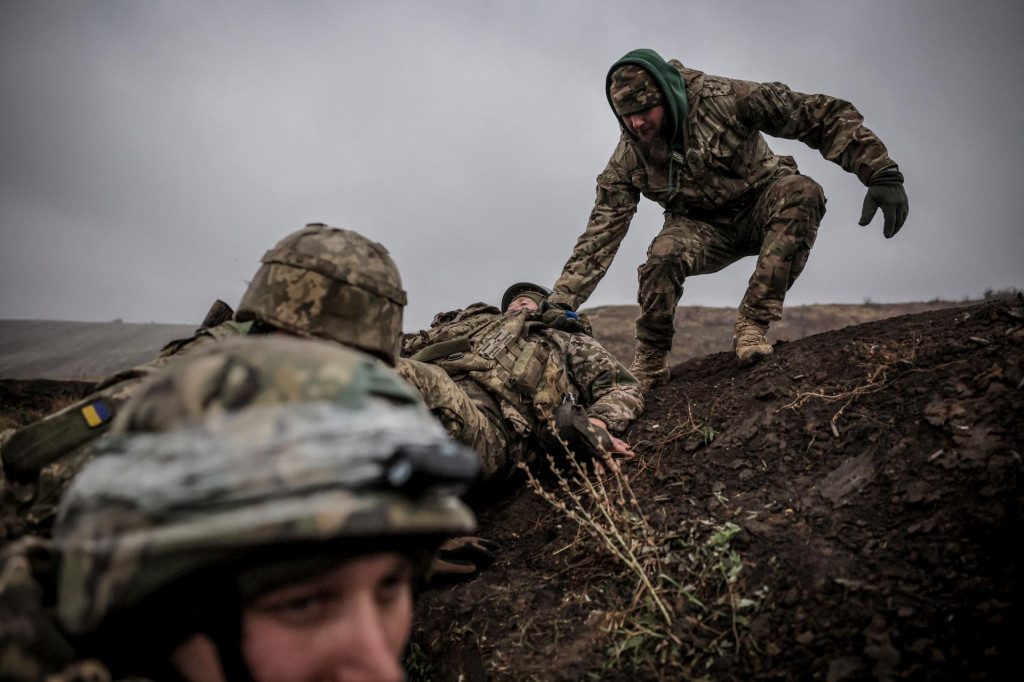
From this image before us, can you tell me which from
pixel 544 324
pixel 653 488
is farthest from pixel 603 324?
pixel 653 488

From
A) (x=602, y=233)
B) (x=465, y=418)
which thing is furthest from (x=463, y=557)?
(x=602, y=233)

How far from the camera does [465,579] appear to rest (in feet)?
9.74

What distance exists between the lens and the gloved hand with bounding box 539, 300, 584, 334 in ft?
16.2

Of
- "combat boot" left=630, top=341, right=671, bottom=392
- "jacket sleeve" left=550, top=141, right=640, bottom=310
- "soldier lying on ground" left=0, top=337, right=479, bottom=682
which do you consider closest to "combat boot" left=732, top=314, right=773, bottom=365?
"combat boot" left=630, top=341, right=671, bottom=392

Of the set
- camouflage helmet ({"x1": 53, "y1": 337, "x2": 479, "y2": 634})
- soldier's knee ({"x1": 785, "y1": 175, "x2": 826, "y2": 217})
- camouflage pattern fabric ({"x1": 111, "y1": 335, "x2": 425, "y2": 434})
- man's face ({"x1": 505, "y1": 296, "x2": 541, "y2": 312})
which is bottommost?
camouflage helmet ({"x1": 53, "y1": 337, "x2": 479, "y2": 634})

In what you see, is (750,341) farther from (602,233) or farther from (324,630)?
(324,630)

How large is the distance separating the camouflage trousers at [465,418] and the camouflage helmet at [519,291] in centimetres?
199

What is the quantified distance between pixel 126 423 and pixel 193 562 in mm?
324

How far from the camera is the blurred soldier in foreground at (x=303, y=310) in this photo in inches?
83.0

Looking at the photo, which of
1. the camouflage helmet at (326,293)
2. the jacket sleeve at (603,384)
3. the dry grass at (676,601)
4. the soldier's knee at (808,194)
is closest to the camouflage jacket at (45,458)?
the camouflage helmet at (326,293)

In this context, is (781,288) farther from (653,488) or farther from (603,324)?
(603,324)

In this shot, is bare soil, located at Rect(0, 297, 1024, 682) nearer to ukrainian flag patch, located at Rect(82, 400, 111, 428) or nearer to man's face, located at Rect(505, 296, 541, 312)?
ukrainian flag patch, located at Rect(82, 400, 111, 428)

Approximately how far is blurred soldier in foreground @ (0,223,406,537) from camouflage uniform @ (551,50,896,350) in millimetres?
2428

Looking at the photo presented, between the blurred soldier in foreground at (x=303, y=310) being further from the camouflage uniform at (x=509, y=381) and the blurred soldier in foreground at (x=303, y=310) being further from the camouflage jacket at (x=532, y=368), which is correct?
the camouflage jacket at (x=532, y=368)
